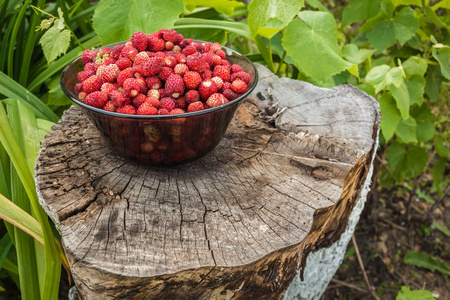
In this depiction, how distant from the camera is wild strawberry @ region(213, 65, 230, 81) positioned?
1057 mm

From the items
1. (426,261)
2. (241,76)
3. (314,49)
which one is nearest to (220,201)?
(241,76)

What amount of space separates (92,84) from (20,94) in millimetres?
608

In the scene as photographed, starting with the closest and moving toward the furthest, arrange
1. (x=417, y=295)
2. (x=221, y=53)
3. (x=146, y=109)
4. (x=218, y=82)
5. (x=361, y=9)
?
(x=146, y=109)
(x=218, y=82)
(x=221, y=53)
(x=417, y=295)
(x=361, y=9)

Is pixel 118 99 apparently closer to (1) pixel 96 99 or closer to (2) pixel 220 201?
(1) pixel 96 99

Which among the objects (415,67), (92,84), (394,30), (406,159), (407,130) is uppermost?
(92,84)

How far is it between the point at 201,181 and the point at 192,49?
1.19 ft

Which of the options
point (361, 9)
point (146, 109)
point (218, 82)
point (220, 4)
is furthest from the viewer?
point (361, 9)

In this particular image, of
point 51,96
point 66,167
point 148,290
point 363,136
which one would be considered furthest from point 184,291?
point 51,96

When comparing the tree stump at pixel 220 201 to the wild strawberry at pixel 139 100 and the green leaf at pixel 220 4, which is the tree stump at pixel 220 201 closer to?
the wild strawberry at pixel 139 100

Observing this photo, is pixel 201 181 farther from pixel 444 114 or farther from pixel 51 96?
pixel 444 114

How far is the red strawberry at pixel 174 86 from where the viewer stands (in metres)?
0.97

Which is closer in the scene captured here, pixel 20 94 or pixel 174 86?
pixel 174 86

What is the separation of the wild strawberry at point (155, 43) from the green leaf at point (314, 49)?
1.60ft

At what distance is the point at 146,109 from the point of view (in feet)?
3.00
